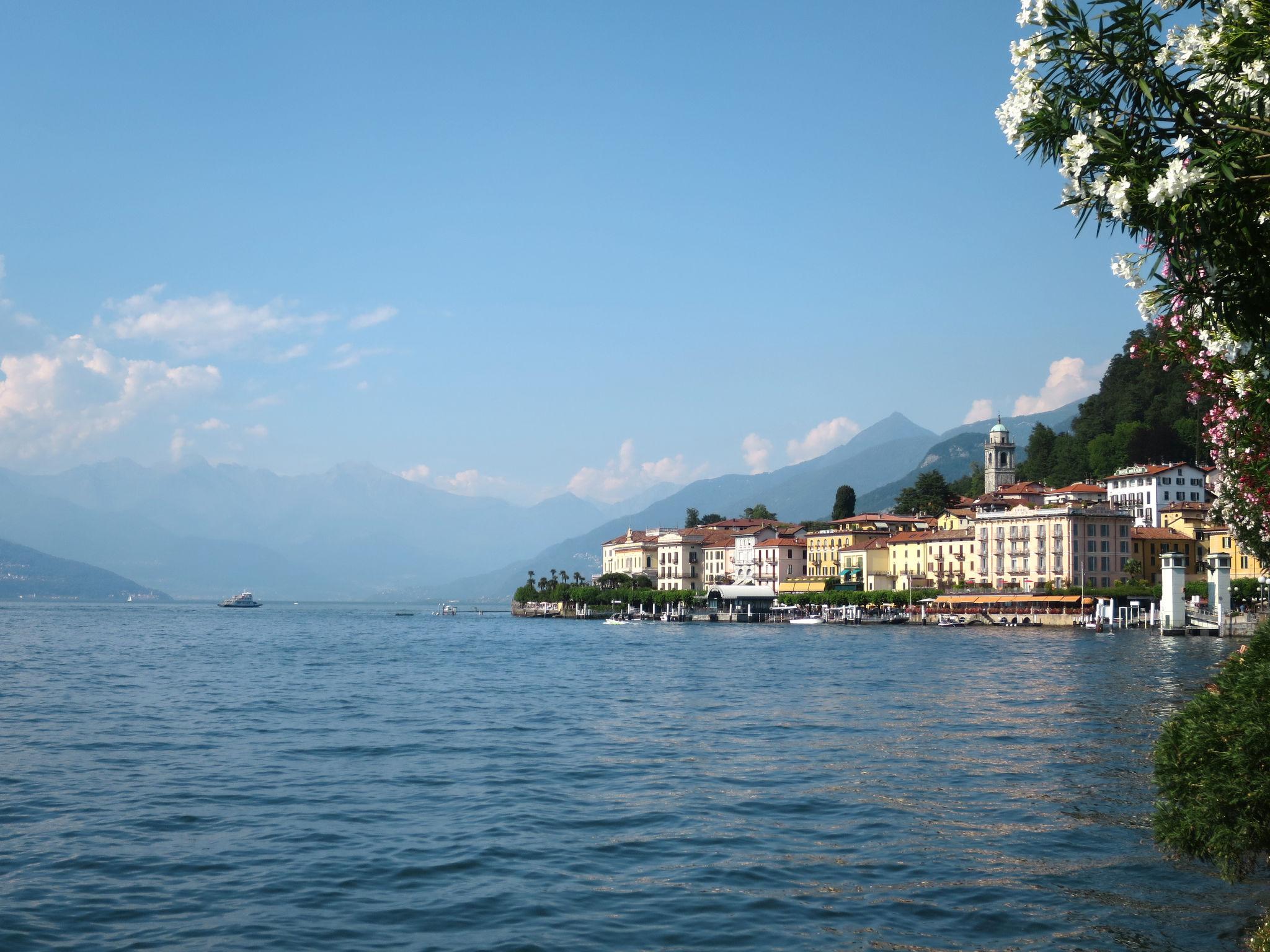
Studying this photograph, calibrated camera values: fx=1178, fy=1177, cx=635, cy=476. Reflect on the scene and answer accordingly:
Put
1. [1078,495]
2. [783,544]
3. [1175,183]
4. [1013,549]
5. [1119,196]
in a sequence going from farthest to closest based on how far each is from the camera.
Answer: [783,544], [1078,495], [1013,549], [1119,196], [1175,183]

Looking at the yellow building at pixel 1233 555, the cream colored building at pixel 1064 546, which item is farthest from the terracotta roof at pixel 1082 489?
the yellow building at pixel 1233 555

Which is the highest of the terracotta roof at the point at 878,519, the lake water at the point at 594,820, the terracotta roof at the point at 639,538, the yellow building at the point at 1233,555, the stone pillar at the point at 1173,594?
the terracotta roof at the point at 878,519

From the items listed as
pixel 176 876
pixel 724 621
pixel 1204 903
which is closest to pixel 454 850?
pixel 176 876

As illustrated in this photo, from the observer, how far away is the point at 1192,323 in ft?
36.0

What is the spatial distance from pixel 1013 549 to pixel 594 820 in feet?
347

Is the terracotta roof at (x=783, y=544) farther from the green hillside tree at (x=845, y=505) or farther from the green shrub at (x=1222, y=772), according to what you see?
the green shrub at (x=1222, y=772)

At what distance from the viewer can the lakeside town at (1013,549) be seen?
359 ft

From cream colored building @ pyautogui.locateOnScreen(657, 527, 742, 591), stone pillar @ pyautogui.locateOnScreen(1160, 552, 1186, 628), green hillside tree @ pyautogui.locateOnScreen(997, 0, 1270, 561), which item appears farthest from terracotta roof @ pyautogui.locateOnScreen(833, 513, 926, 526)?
green hillside tree @ pyautogui.locateOnScreen(997, 0, 1270, 561)

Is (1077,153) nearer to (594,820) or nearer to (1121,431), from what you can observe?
(594,820)

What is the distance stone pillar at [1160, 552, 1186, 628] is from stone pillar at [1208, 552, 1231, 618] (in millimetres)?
2281

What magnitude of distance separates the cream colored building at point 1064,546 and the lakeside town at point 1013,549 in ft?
0.31

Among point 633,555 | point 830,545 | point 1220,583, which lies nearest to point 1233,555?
point 1220,583

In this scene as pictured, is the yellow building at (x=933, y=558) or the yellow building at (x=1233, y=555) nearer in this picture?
the yellow building at (x=1233, y=555)

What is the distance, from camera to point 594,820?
17.7 metres
